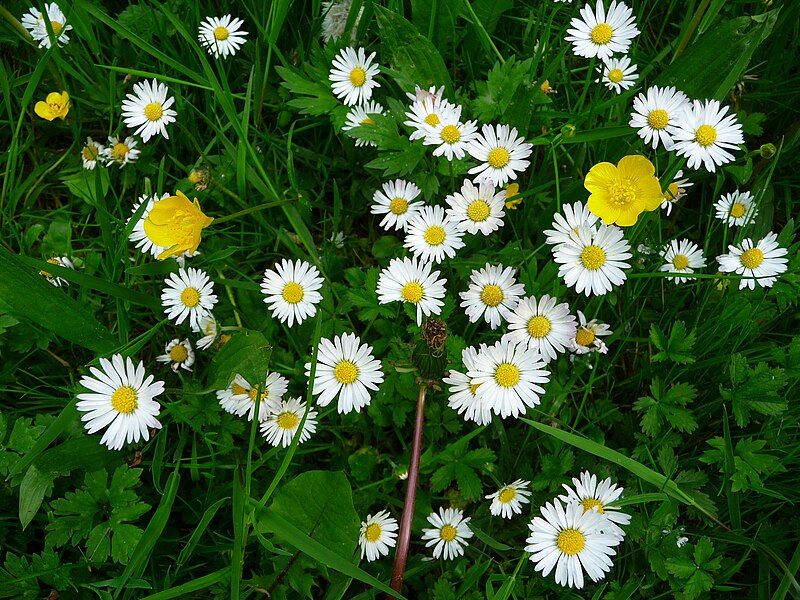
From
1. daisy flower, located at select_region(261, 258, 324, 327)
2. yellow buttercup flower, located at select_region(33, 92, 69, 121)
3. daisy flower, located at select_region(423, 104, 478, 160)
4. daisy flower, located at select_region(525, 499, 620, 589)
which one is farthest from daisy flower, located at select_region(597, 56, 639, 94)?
yellow buttercup flower, located at select_region(33, 92, 69, 121)

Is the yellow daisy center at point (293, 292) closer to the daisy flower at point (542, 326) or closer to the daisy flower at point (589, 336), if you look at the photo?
the daisy flower at point (542, 326)

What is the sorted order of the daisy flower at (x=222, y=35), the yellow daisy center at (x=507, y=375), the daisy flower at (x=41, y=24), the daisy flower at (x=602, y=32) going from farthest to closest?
the daisy flower at (x=41, y=24) → the daisy flower at (x=222, y=35) → the daisy flower at (x=602, y=32) → the yellow daisy center at (x=507, y=375)

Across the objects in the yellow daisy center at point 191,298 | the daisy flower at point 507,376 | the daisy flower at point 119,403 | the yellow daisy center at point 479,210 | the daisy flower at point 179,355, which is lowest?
the daisy flower at point 119,403

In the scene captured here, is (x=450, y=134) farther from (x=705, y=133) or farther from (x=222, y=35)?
(x=222, y=35)

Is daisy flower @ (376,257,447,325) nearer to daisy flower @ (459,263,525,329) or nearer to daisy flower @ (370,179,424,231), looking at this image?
daisy flower @ (459,263,525,329)

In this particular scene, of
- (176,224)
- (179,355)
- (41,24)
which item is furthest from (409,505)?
(41,24)

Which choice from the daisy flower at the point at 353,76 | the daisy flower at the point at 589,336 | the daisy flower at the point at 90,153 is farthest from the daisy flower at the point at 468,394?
the daisy flower at the point at 90,153

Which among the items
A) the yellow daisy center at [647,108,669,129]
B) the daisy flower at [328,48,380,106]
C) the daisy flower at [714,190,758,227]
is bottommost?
the daisy flower at [328,48,380,106]

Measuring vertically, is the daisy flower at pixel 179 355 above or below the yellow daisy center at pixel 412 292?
below
